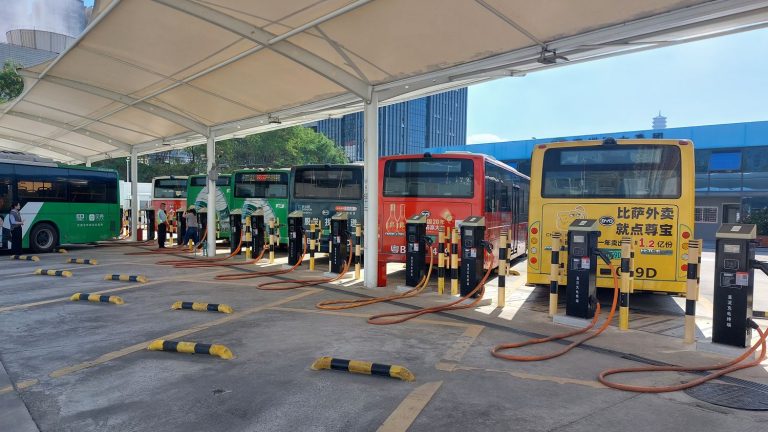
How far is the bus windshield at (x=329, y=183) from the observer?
45.2 feet

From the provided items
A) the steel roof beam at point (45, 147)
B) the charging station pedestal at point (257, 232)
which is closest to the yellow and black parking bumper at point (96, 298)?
the charging station pedestal at point (257, 232)

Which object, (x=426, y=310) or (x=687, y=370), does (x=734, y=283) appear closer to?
(x=687, y=370)

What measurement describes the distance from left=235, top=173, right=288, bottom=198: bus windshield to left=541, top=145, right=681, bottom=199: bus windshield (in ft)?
32.8

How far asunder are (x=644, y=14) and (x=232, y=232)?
1252cm

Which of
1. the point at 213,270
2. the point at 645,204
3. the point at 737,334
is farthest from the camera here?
the point at 213,270

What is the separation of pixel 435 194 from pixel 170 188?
619 inches

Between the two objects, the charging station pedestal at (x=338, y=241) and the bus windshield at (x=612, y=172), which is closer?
the bus windshield at (x=612, y=172)

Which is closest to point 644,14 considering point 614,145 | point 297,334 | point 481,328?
point 614,145

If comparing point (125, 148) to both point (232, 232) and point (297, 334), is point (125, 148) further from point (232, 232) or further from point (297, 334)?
point (297, 334)

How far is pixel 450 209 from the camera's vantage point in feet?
32.9

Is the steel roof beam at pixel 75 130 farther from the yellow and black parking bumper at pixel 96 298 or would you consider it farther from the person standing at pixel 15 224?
the yellow and black parking bumper at pixel 96 298

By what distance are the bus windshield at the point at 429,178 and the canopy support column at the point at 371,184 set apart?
1.11 m

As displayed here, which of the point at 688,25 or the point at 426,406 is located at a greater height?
the point at 688,25

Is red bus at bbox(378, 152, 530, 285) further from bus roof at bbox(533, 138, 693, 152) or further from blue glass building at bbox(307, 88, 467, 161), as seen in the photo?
blue glass building at bbox(307, 88, 467, 161)
